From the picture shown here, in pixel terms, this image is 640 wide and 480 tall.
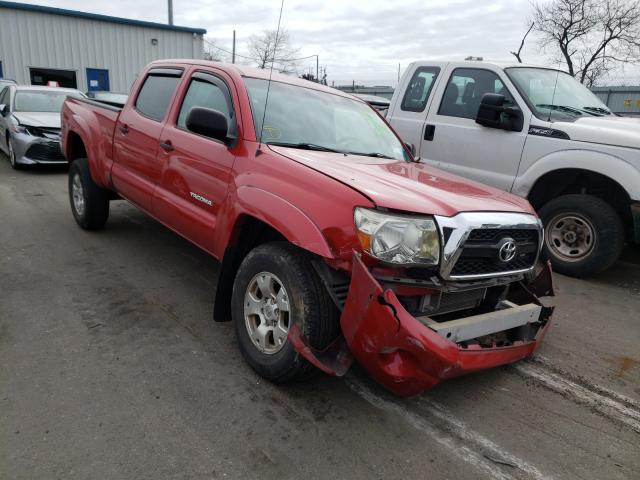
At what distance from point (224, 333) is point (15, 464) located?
1.56 m

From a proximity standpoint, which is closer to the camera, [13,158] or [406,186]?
[406,186]

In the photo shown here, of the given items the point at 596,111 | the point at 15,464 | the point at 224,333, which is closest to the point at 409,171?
the point at 224,333

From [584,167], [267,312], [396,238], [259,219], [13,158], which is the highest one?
[584,167]

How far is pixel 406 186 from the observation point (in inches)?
113

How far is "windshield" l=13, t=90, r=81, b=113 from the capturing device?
403 inches

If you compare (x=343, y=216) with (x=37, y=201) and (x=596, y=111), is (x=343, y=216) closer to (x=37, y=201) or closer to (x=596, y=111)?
(x=596, y=111)

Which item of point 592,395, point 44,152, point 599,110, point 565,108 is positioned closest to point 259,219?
point 592,395

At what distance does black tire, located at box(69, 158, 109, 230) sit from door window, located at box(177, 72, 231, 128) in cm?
200

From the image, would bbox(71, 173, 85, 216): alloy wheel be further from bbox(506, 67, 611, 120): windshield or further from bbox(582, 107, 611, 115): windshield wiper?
bbox(582, 107, 611, 115): windshield wiper

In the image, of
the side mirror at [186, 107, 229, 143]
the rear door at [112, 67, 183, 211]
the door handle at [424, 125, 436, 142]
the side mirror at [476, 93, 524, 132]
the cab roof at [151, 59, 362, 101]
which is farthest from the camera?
the door handle at [424, 125, 436, 142]

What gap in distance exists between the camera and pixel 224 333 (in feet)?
11.9

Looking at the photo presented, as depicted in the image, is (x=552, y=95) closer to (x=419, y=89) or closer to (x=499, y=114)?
(x=499, y=114)

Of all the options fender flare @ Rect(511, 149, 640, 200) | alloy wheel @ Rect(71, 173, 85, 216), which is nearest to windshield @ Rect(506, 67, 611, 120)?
fender flare @ Rect(511, 149, 640, 200)

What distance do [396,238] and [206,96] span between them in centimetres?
229
